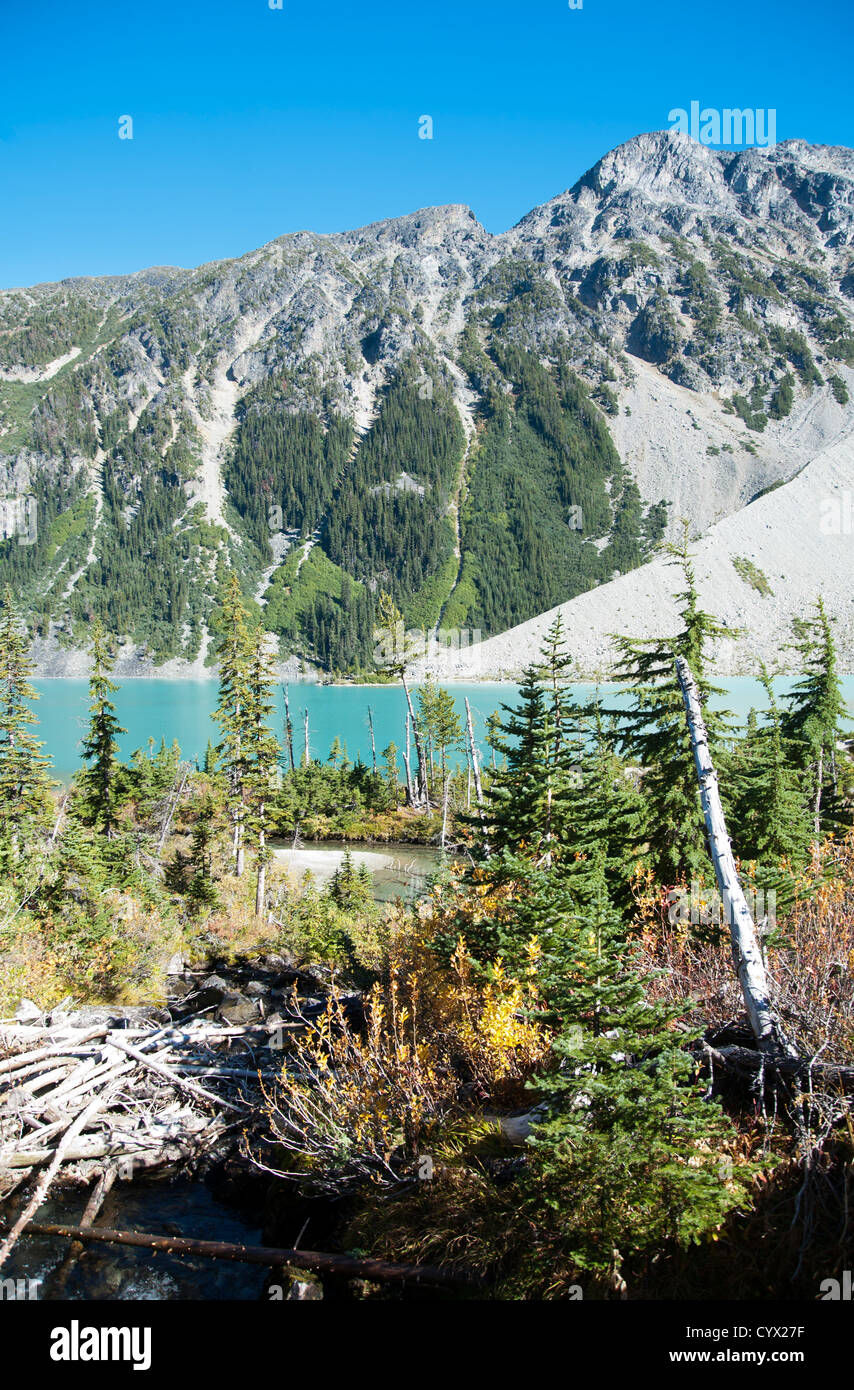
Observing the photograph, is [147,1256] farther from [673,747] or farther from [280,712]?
[280,712]

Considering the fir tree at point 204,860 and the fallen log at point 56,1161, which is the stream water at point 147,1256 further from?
the fir tree at point 204,860

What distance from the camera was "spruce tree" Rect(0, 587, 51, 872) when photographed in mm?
21312

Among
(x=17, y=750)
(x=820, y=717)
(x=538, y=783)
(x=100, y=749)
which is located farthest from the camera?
(x=100, y=749)

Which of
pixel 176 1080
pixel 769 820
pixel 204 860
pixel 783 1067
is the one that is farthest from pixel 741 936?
pixel 204 860

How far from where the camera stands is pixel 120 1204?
8.28 meters

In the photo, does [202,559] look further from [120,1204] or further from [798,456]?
[120,1204]

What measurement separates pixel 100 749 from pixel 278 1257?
75.7 feet

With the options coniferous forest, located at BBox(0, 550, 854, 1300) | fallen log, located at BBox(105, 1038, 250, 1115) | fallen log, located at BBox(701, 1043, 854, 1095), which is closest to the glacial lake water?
coniferous forest, located at BBox(0, 550, 854, 1300)

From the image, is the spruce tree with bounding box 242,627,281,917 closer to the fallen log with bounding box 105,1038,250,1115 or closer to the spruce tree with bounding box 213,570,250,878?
the spruce tree with bounding box 213,570,250,878

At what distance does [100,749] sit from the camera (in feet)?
86.4

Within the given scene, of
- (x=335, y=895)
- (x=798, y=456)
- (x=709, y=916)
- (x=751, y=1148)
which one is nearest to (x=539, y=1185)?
(x=751, y=1148)

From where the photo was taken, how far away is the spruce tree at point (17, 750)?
2131 centimetres

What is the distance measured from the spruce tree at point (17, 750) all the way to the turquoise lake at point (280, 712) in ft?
63.0

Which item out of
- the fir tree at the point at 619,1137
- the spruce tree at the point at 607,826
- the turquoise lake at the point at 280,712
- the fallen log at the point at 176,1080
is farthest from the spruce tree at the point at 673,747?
the turquoise lake at the point at 280,712
